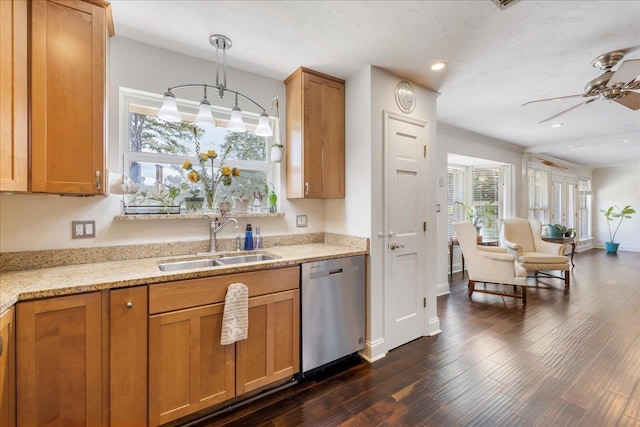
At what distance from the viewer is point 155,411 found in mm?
1527

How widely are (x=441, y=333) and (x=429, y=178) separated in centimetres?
158

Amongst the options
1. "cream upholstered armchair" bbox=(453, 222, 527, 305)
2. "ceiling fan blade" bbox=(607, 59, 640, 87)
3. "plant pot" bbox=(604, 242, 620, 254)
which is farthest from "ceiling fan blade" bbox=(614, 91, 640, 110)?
"plant pot" bbox=(604, 242, 620, 254)

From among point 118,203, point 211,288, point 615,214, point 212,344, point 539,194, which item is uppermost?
point 539,194

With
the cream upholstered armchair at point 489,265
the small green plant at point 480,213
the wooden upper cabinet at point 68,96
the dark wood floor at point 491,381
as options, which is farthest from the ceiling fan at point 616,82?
the wooden upper cabinet at point 68,96

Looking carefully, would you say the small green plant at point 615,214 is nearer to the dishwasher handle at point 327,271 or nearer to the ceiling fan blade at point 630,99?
the ceiling fan blade at point 630,99

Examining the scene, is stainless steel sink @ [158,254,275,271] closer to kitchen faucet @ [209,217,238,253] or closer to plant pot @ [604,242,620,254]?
kitchen faucet @ [209,217,238,253]

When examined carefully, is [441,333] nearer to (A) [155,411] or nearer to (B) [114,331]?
(A) [155,411]

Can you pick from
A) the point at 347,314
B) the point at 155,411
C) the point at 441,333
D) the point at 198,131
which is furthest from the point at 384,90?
the point at 155,411

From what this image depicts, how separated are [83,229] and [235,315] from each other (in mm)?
1196

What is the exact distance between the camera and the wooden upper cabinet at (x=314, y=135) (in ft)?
7.90

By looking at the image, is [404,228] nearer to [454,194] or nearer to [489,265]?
[489,265]

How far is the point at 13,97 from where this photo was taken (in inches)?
54.0

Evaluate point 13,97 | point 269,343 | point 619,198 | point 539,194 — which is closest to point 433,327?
point 269,343

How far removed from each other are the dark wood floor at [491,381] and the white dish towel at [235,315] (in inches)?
20.9
